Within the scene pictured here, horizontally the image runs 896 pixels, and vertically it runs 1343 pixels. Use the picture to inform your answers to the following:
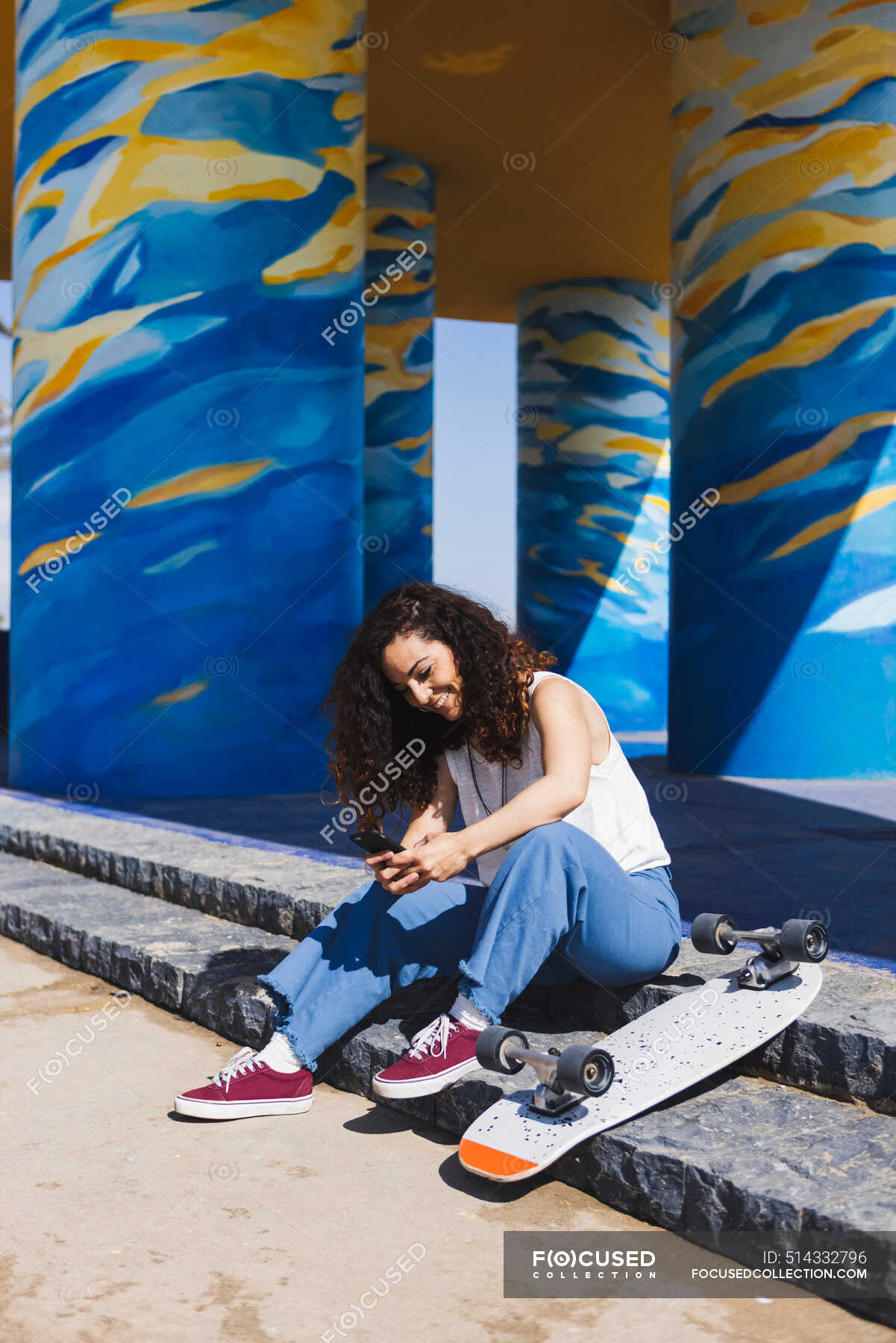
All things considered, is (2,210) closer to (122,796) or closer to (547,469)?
(547,469)

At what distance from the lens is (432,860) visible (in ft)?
7.97

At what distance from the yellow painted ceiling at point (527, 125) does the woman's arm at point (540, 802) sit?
30.2 ft

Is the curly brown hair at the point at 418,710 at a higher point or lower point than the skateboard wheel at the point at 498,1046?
higher

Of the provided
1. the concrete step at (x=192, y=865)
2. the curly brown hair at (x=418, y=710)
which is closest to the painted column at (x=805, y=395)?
the concrete step at (x=192, y=865)

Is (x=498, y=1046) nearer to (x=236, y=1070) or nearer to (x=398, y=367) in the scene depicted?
(x=236, y=1070)

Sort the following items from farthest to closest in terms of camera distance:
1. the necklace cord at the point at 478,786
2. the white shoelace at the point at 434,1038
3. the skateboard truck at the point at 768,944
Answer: the necklace cord at the point at 478,786, the white shoelace at the point at 434,1038, the skateboard truck at the point at 768,944

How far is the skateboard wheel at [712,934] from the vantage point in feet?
8.17

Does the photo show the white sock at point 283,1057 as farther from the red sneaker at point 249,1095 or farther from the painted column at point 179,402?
the painted column at point 179,402

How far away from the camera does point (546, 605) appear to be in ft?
52.2

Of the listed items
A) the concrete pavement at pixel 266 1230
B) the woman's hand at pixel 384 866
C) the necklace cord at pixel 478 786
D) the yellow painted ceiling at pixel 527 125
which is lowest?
the concrete pavement at pixel 266 1230

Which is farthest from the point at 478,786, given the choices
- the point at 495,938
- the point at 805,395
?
the point at 805,395

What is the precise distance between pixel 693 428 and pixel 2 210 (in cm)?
1063

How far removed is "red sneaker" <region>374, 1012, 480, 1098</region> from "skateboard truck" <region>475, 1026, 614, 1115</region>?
212 millimetres

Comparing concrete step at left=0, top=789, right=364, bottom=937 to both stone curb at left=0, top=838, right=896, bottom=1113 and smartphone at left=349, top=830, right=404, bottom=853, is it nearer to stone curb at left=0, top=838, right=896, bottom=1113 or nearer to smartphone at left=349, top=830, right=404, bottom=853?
stone curb at left=0, top=838, right=896, bottom=1113
